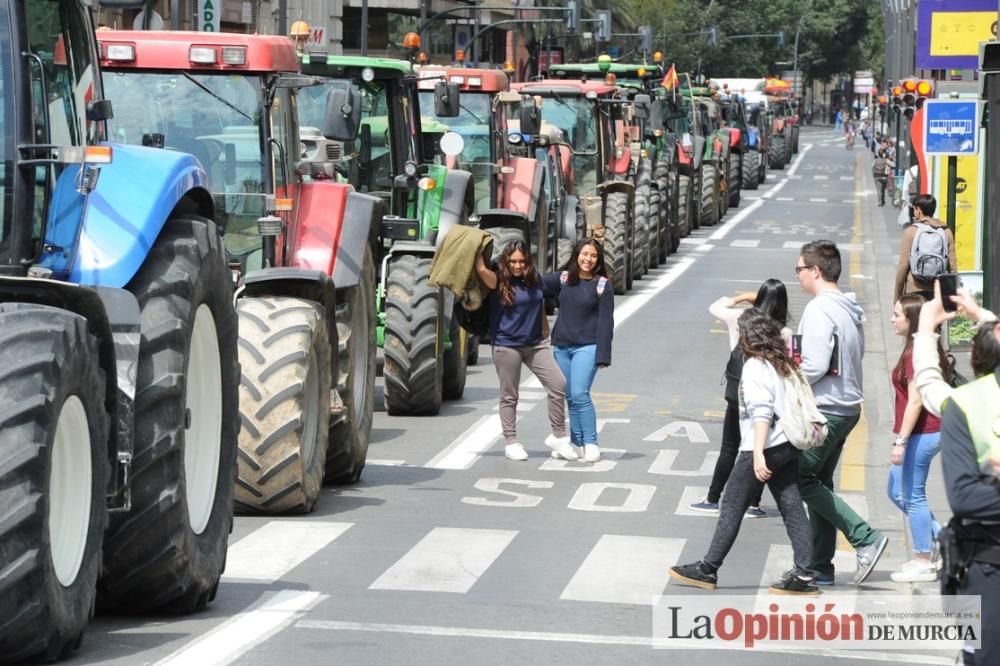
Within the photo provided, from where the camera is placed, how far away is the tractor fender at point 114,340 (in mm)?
7242

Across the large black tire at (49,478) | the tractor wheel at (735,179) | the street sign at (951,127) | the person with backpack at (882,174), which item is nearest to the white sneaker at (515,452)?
the large black tire at (49,478)

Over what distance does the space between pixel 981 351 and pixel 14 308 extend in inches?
128

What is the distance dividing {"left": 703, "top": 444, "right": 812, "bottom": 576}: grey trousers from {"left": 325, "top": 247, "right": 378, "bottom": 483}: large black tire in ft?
10.5

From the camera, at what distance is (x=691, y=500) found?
1233 cm

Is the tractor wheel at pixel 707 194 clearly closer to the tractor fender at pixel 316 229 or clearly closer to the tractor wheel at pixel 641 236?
the tractor wheel at pixel 641 236

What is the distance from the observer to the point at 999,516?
19.9ft

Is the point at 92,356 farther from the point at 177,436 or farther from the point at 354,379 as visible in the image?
the point at 354,379

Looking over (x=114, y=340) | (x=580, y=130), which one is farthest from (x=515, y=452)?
(x=580, y=130)

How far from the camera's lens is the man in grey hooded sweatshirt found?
977 centimetres

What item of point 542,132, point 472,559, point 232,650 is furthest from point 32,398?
point 542,132

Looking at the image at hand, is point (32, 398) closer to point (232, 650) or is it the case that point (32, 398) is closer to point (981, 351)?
point (232, 650)

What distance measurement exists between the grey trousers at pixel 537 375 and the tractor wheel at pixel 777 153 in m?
65.4

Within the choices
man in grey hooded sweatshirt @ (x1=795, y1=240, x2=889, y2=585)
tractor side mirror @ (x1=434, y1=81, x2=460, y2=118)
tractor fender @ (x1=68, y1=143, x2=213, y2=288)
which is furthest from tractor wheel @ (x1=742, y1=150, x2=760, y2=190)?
tractor fender @ (x1=68, y1=143, x2=213, y2=288)

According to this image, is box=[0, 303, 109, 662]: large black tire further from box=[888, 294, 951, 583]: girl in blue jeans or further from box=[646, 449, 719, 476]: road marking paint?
box=[646, 449, 719, 476]: road marking paint
